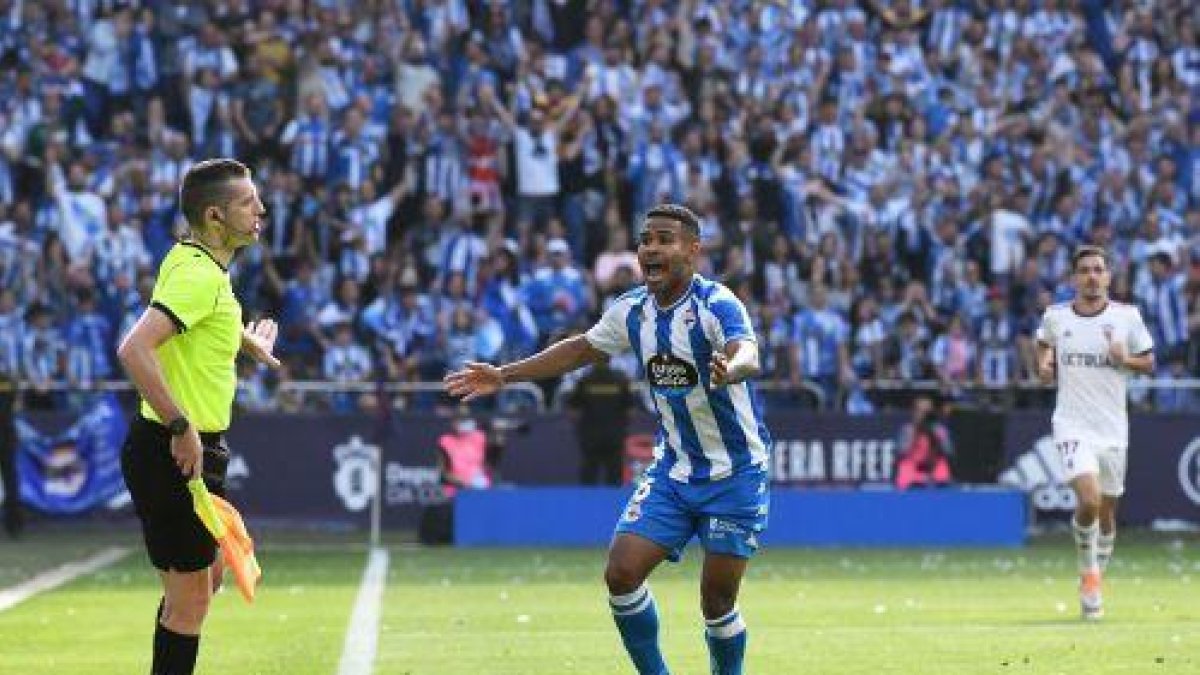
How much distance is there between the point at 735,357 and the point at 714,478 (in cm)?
98

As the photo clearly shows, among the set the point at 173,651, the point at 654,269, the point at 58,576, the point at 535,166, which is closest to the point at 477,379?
the point at 654,269

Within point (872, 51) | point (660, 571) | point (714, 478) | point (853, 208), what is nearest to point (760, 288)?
point (853, 208)

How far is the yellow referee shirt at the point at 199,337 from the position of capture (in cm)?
1015

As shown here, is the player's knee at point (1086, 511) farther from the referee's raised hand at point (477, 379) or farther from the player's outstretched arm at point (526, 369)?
the referee's raised hand at point (477, 379)

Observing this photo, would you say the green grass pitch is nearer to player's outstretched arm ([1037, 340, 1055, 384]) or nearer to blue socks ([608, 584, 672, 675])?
player's outstretched arm ([1037, 340, 1055, 384])

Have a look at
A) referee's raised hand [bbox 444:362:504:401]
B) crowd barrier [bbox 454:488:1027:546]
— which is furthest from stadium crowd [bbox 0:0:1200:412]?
referee's raised hand [bbox 444:362:504:401]

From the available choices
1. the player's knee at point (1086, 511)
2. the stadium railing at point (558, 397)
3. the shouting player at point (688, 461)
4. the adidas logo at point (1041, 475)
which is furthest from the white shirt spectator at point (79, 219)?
the shouting player at point (688, 461)

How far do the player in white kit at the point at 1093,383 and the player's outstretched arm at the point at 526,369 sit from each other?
684 centimetres

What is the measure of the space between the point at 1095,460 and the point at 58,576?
29.9ft

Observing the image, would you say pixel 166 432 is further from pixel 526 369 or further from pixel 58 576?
pixel 58 576

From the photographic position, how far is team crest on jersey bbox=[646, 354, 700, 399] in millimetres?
11398

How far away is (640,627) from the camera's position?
1159 centimetres

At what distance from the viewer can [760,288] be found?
29.9 meters

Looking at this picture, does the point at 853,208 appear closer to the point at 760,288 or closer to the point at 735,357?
the point at 760,288
